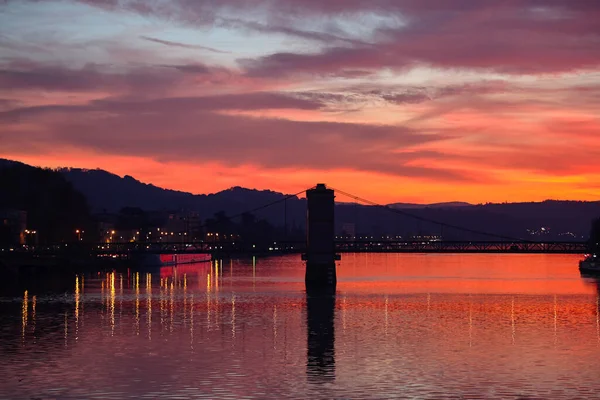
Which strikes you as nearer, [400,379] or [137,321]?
[400,379]

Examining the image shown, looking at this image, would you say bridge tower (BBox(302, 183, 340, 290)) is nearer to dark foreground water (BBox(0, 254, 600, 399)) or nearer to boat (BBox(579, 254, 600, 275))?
dark foreground water (BBox(0, 254, 600, 399))

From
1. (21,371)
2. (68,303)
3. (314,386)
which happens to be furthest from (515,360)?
(68,303)

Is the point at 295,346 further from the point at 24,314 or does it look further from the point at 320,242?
the point at 320,242

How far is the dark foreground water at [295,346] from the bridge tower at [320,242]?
13.6 meters

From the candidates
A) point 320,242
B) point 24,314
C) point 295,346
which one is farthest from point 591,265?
point 295,346

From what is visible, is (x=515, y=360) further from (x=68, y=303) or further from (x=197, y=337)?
(x=68, y=303)

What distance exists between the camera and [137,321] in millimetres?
76625

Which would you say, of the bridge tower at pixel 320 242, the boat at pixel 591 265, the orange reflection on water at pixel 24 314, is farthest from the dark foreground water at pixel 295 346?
the boat at pixel 591 265

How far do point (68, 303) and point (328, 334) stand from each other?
111ft

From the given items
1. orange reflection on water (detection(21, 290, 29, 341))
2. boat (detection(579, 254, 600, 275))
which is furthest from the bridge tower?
boat (detection(579, 254, 600, 275))

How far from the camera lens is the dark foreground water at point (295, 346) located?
45875mm

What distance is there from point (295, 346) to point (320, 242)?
6344 centimetres

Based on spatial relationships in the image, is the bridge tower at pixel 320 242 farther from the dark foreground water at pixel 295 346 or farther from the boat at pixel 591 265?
the boat at pixel 591 265

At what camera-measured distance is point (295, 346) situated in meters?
61.9
